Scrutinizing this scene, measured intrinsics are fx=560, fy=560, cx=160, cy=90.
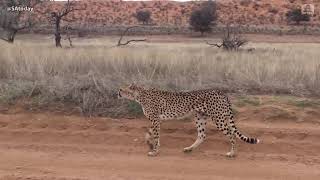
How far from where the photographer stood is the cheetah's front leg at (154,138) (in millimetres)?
8266

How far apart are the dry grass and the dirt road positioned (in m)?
0.70

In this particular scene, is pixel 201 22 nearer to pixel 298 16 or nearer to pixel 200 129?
pixel 298 16

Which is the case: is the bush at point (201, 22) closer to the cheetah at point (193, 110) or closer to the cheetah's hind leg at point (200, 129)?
the cheetah's hind leg at point (200, 129)

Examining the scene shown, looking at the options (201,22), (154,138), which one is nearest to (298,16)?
(201,22)

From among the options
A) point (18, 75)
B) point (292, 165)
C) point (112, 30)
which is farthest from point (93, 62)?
point (112, 30)

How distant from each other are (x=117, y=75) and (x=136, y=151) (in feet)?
12.6

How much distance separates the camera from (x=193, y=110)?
27.5 ft

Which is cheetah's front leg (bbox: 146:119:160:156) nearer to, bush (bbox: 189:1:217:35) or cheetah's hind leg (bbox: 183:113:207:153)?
cheetah's hind leg (bbox: 183:113:207:153)

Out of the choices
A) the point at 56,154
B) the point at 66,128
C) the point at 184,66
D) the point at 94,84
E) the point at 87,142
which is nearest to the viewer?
the point at 56,154

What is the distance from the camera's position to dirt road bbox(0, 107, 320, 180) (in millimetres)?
7164

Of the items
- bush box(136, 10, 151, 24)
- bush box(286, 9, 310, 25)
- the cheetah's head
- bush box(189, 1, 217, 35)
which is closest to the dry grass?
the cheetah's head

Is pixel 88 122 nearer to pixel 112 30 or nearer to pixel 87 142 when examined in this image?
pixel 87 142

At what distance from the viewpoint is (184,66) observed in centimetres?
1304

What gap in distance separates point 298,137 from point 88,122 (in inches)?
139
